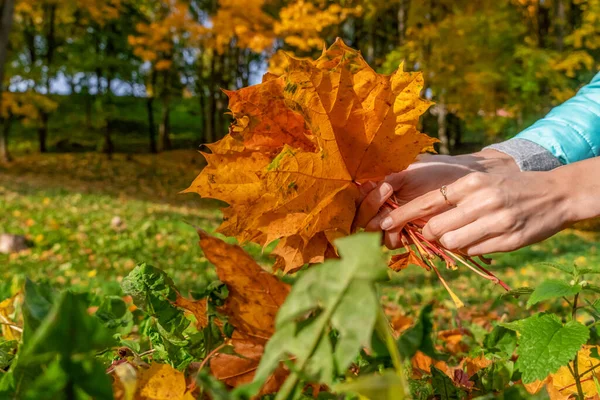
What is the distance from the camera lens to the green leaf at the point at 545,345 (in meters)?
0.66

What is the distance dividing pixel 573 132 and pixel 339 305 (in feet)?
4.60

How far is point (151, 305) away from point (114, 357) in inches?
4.9

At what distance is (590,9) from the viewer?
465 inches

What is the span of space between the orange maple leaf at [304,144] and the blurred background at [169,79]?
209cm

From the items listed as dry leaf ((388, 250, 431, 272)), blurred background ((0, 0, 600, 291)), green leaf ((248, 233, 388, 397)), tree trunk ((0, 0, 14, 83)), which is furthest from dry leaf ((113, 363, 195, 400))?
tree trunk ((0, 0, 14, 83))

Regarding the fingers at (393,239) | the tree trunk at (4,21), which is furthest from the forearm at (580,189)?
the tree trunk at (4,21)

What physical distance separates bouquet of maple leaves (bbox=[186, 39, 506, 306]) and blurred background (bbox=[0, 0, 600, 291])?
82.4 inches

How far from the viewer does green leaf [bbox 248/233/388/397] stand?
34cm

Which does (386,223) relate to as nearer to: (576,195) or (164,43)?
(576,195)

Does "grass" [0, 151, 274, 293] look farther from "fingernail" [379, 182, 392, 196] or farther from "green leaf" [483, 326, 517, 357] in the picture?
"green leaf" [483, 326, 517, 357]

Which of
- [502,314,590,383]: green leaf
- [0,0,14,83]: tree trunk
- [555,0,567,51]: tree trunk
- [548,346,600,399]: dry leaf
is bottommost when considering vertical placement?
[548,346,600,399]: dry leaf

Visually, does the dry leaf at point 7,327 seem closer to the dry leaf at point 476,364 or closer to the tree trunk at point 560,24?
the dry leaf at point 476,364

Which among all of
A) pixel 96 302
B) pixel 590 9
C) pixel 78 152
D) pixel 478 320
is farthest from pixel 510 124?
pixel 78 152

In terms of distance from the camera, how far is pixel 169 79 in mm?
20547
